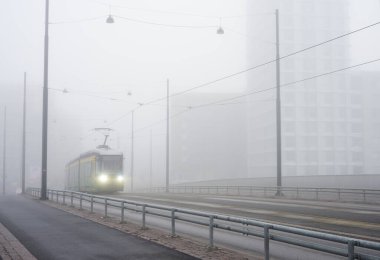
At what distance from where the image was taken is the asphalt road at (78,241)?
9828 millimetres

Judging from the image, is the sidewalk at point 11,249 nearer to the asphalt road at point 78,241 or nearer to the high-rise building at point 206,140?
the asphalt road at point 78,241

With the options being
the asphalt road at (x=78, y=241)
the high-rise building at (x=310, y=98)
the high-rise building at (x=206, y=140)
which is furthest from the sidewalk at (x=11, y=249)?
the high-rise building at (x=206, y=140)

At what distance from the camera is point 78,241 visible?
1170cm

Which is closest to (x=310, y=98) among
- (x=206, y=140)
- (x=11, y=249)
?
(x=206, y=140)

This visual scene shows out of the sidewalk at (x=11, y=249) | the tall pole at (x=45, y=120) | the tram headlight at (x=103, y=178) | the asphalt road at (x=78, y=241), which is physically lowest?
the asphalt road at (x=78, y=241)

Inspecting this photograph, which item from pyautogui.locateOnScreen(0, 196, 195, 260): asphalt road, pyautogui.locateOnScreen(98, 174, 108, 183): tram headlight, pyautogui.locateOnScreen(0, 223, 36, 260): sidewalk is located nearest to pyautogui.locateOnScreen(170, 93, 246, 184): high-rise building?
pyautogui.locateOnScreen(98, 174, 108, 183): tram headlight

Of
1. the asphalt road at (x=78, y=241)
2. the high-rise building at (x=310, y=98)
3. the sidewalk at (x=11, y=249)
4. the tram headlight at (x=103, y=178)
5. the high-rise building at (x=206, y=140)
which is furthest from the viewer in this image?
the high-rise building at (x=206, y=140)

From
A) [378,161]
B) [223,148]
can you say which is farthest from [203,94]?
[378,161]

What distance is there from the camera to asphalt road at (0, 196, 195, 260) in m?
9.83

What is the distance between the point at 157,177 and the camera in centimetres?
14125

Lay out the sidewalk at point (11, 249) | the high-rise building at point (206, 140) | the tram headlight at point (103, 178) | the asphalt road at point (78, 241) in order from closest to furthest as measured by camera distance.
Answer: the sidewalk at point (11, 249), the asphalt road at point (78, 241), the tram headlight at point (103, 178), the high-rise building at point (206, 140)

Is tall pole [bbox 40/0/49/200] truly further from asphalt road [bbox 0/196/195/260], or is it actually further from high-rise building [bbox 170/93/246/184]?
high-rise building [bbox 170/93/246/184]

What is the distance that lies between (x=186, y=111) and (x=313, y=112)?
3877 cm

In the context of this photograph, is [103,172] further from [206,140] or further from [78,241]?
[206,140]
